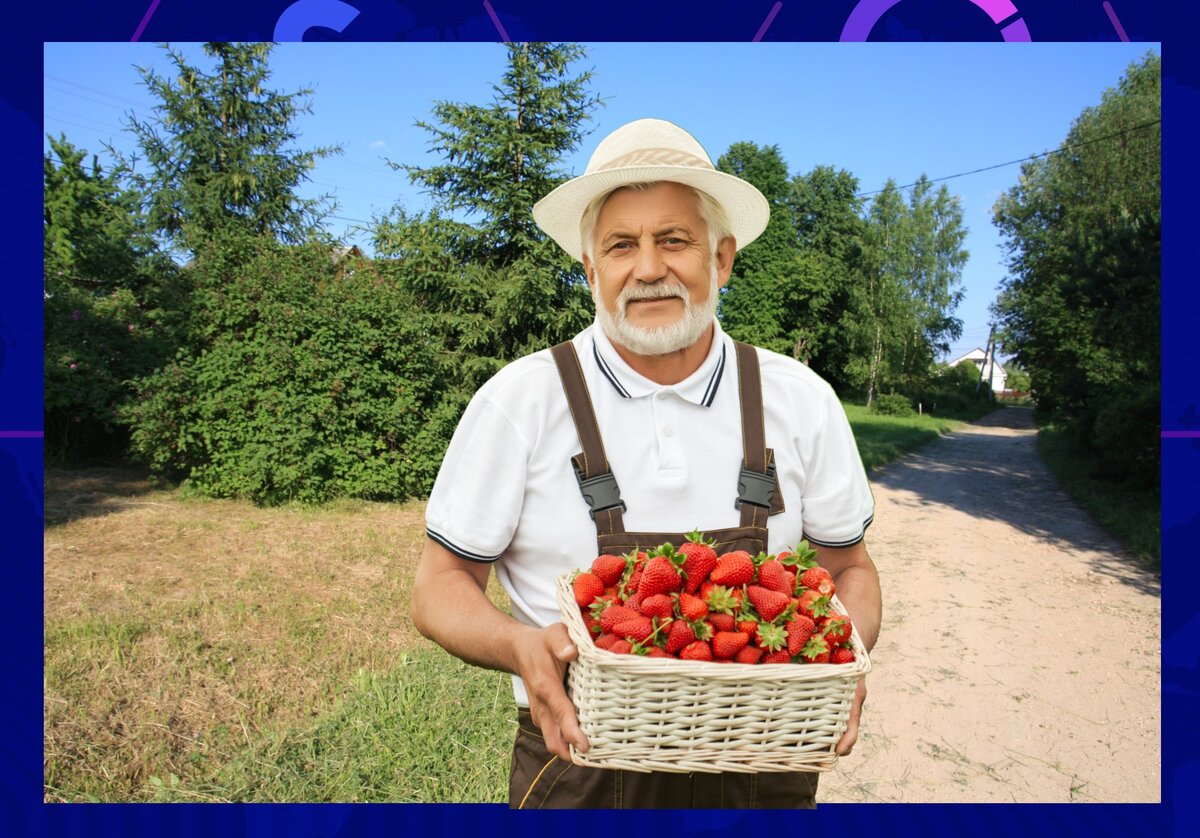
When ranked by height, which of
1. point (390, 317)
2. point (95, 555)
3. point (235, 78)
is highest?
point (235, 78)

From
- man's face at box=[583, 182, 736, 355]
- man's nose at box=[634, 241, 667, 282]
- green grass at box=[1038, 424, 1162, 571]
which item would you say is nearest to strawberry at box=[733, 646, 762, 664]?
man's face at box=[583, 182, 736, 355]

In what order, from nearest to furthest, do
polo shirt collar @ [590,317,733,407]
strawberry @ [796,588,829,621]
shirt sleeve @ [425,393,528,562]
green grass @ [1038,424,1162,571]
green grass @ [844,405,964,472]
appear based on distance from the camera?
strawberry @ [796,588,829,621]
shirt sleeve @ [425,393,528,562]
polo shirt collar @ [590,317,733,407]
green grass @ [1038,424,1162,571]
green grass @ [844,405,964,472]

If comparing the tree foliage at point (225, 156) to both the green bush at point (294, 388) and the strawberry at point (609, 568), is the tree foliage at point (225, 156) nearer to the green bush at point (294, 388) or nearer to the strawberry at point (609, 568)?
the green bush at point (294, 388)

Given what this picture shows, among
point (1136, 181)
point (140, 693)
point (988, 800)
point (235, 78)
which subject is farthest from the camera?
point (1136, 181)

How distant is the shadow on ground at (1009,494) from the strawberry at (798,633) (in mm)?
6780

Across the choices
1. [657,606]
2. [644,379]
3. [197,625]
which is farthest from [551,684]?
[197,625]

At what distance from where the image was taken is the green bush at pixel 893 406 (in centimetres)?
3519

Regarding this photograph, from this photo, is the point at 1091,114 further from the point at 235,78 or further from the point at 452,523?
the point at 452,523

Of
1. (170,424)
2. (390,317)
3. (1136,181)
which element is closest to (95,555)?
(170,424)

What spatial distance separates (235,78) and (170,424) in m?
4.69

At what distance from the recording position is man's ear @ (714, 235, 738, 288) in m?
2.27

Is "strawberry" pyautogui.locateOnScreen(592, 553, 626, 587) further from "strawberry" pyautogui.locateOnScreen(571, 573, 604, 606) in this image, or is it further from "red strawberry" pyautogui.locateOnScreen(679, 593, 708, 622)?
"red strawberry" pyautogui.locateOnScreen(679, 593, 708, 622)

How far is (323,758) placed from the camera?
362 centimetres

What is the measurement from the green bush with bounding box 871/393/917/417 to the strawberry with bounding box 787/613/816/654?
35.2 meters
